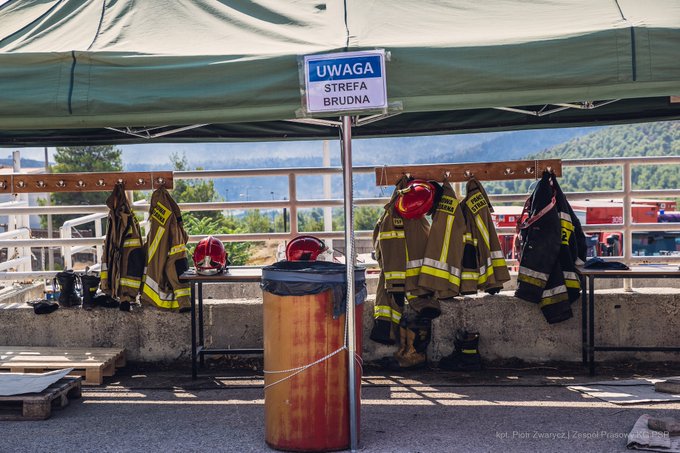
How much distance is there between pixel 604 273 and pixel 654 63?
96.8 inches

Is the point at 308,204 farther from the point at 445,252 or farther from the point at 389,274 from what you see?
the point at 445,252

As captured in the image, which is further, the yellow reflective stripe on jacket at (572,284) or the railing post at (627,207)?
the railing post at (627,207)

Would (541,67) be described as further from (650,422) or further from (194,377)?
(194,377)

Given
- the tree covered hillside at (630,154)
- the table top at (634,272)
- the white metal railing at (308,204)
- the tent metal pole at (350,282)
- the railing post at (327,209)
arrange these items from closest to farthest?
the tent metal pole at (350,282) < the table top at (634,272) < the white metal railing at (308,204) < the railing post at (327,209) < the tree covered hillside at (630,154)

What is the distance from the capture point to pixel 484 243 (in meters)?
6.79

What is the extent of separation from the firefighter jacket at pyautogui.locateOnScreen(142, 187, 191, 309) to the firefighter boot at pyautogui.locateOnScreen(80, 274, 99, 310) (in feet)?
1.89

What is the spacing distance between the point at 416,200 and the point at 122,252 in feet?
8.75

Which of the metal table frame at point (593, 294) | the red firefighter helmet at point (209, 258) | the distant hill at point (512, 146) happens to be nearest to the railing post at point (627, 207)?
the metal table frame at point (593, 294)

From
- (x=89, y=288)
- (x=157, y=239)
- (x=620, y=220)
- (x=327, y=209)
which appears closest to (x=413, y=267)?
(x=157, y=239)

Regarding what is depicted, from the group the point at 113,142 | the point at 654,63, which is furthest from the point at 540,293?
the point at 113,142

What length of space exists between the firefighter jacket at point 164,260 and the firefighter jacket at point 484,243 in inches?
99.4

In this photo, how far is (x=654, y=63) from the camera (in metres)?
4.52

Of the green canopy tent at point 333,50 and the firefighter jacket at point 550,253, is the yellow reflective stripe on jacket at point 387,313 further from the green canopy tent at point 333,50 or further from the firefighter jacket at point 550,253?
the green canopy tent at point 333,50

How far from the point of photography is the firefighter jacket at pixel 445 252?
21.8 ft
